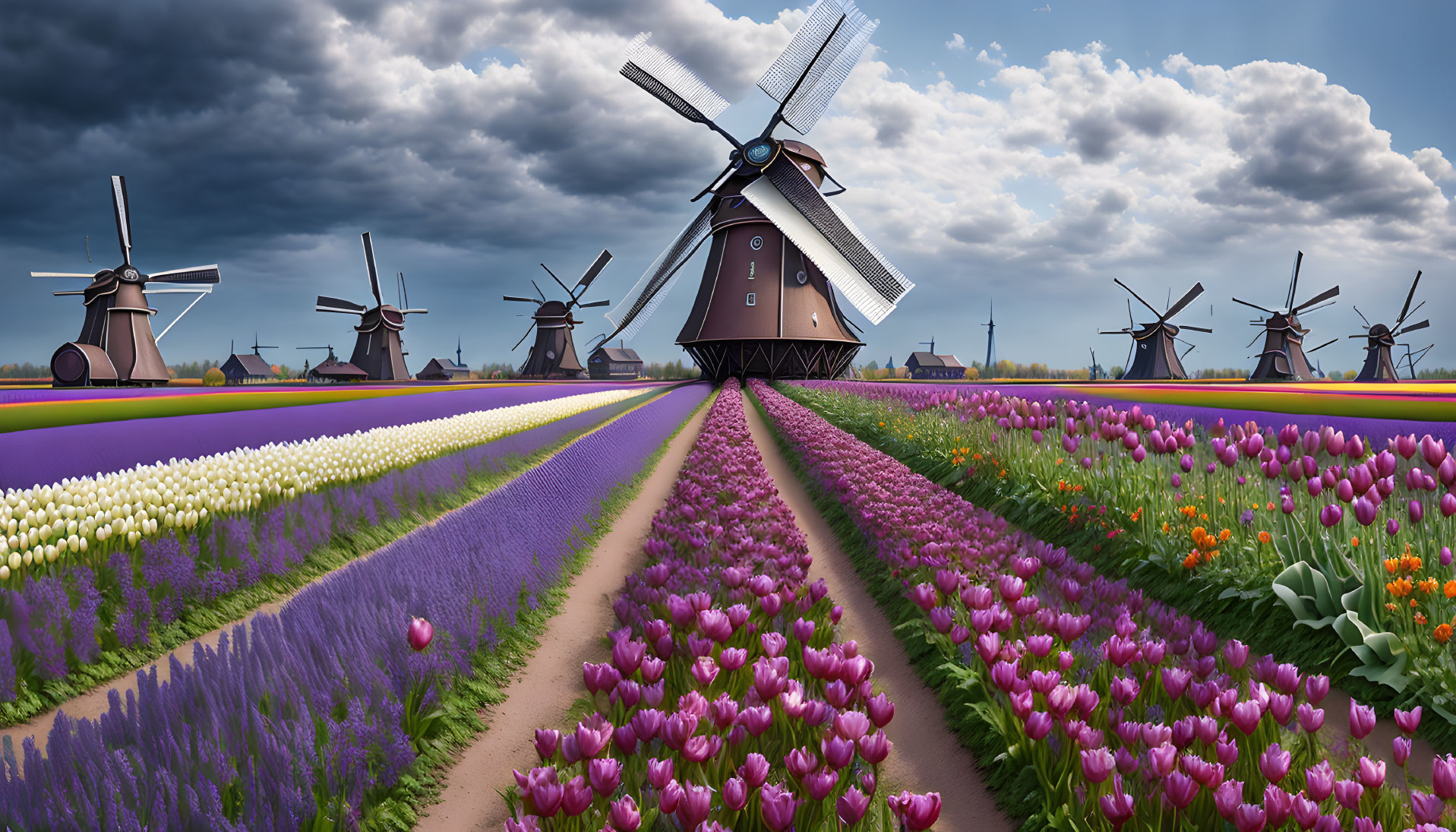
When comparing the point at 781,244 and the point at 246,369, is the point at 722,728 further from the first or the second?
the point at 246,369

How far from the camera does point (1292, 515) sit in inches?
171

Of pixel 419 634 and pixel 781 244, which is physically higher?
pixel 781 244

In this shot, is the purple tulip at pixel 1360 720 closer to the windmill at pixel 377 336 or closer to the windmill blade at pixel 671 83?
the windmill blade at pixel 671 83

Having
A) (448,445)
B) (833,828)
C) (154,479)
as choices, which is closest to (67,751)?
(833,828)

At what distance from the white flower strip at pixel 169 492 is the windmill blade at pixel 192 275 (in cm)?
5308

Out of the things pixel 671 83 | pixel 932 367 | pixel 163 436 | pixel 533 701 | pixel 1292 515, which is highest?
pixel 671 83

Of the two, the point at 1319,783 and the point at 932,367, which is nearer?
the point at 1319,783

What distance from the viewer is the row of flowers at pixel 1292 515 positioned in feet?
10.7

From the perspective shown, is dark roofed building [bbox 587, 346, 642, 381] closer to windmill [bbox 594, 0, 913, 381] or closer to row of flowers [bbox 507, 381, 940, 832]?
windmill [bbox 594, 0, 913, 381]

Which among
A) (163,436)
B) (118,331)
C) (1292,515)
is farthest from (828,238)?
(118,331)

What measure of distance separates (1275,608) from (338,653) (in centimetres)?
511

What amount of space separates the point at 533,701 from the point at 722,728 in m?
1.98

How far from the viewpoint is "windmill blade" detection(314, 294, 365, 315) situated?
68000mm

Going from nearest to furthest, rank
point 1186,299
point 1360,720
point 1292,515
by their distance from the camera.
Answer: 1. point 1360,720
2. point 1292,515
3. point 1186,299
